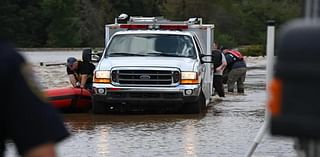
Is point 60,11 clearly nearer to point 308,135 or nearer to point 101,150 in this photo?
point 101,150

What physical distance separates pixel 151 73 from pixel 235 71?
7.77 m

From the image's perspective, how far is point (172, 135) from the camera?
1256cm

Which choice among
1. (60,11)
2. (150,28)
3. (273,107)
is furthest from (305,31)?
(60,11)

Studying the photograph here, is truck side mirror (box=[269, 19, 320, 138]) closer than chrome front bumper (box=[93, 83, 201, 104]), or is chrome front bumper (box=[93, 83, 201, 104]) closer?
truck side mirror (box=[269, 19, 320, 138])

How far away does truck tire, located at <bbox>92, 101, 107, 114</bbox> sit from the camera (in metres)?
15.7

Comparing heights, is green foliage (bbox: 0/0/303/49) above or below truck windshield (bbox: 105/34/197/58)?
below

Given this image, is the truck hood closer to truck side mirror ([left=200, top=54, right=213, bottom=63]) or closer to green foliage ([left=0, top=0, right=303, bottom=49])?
truck side mirror ([left=200, top=54, right=213, bottom=63])

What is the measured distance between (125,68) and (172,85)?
868 mm

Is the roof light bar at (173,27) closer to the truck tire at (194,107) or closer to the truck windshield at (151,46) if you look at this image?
the truck windshield at (151,46)

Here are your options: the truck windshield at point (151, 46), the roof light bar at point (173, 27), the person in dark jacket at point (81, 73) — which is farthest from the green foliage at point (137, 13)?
the truck windshield at point (151, 46)

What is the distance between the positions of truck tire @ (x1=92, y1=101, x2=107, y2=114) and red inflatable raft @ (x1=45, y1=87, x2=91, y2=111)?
29 cm

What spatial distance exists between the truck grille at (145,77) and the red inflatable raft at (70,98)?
2.62 ft

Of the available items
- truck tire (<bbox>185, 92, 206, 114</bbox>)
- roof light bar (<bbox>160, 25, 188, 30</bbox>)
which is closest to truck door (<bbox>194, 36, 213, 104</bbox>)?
roof light bar (<bbox>160, 25, 188, 30</bbox>)

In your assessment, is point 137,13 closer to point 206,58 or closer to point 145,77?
point 206,58
